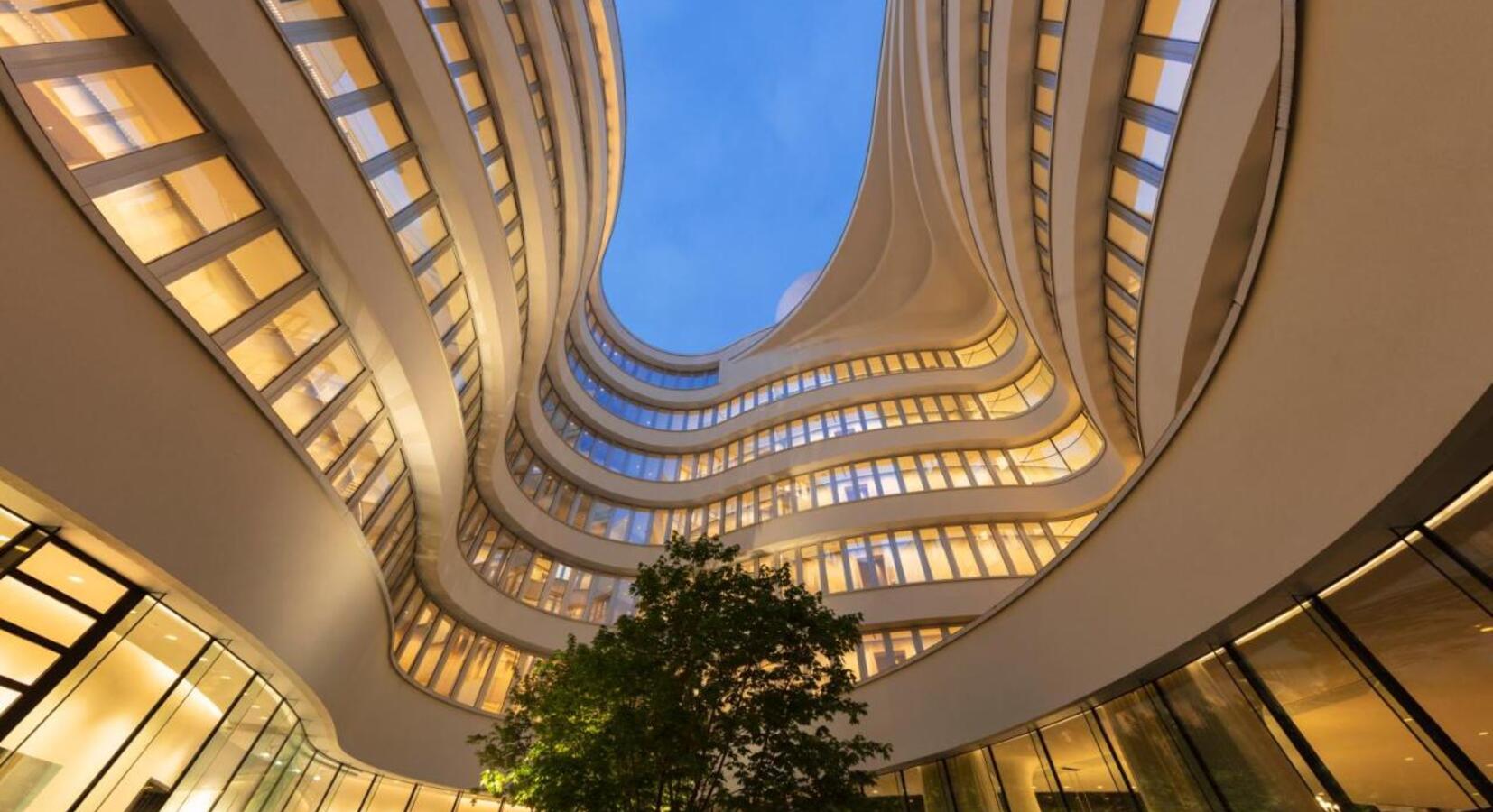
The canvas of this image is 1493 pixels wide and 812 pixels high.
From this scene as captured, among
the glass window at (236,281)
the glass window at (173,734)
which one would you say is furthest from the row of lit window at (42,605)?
the glass window at (236,281)

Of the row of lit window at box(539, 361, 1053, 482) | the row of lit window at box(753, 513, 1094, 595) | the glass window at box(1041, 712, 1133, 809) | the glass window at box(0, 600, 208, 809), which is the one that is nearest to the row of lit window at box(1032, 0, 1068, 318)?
the row of lit window at box(753, 513, 1094, 595)

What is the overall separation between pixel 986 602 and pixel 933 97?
19.8m

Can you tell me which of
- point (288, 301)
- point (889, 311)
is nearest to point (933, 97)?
point (889, 311)

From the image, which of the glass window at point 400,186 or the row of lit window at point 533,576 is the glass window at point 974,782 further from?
the glass window at point 400,186

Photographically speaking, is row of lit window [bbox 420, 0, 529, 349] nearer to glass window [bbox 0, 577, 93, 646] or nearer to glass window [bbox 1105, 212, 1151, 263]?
glass window [bbox 0, 577, 93, 646]

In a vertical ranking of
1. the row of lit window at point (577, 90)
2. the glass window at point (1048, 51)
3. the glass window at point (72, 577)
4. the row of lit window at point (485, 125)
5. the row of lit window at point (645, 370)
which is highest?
the row of lit window at point (645, 370)

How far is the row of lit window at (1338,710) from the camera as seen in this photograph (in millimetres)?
5133

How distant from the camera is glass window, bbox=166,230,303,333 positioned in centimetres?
782

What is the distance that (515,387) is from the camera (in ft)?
60.4

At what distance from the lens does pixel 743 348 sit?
137 ft

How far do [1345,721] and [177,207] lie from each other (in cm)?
1577

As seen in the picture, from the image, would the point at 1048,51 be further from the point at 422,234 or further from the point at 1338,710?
the point at 422,234

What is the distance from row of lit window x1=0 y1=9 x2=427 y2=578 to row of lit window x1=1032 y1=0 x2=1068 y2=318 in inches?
630

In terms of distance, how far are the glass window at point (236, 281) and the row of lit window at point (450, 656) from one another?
9935 millimetres
